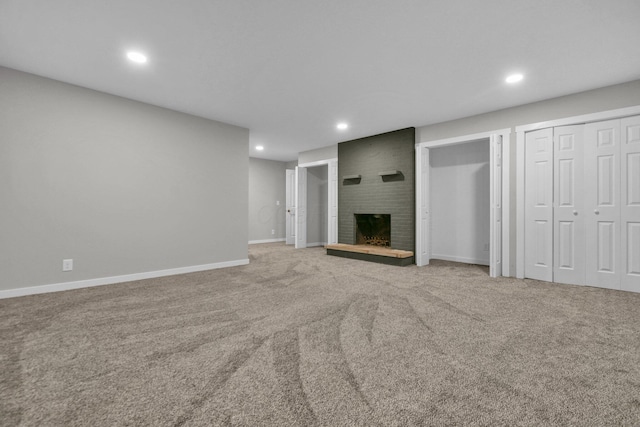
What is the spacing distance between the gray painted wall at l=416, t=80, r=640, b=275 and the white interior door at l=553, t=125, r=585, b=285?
27 cm

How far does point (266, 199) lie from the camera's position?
28.9ft

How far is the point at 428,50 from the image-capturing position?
9.38 feet

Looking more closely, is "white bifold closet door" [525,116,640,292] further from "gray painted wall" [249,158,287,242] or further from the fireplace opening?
"gray painted wall" [249,158,287,242]

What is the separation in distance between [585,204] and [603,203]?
6.7 inches

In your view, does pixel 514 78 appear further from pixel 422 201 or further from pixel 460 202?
pixel 460 202

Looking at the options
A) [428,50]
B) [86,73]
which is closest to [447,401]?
[428,50]

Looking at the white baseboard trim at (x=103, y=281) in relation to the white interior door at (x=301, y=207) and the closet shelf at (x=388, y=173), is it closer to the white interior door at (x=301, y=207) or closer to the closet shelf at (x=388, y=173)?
→ the white interior door at (x=301, y=207)

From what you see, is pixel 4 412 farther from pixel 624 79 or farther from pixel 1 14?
pixel 624 79

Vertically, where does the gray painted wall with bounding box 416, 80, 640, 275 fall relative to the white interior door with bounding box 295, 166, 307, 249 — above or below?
above

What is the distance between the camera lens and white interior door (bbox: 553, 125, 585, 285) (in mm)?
3834

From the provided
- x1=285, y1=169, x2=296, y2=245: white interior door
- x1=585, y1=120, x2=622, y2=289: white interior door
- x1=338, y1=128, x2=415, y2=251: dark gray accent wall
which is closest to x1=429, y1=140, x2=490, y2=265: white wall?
x1=338, y1=128, x2=415, y2=251: dark gray accent wall

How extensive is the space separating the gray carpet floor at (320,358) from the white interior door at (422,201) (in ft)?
6.12

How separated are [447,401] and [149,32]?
3.56m

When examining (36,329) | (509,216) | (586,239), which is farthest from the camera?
(509,216)
